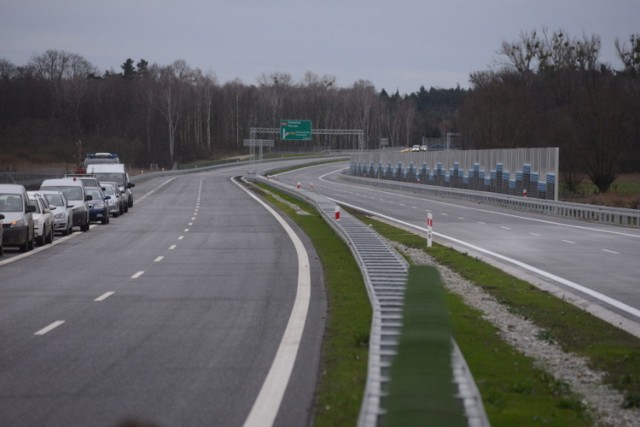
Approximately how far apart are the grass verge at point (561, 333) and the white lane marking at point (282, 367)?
197cm

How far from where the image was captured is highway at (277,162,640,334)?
2062 centimetres

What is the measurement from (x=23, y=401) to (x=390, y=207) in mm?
50765

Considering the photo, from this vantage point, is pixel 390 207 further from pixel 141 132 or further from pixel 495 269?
pixel 141 132

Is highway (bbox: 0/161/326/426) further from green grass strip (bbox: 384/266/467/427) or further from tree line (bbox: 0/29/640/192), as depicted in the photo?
tree line (bbox: 0/29/640/192)

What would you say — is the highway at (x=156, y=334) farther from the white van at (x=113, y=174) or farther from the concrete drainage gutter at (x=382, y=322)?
the white van at (x=113, y=174)

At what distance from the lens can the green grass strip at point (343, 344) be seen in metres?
9.77

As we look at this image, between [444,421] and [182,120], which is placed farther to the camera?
[182,120]

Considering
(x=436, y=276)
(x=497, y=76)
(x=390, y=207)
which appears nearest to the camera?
(x=436, y=276)

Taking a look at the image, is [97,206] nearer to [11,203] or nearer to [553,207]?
[11,203]

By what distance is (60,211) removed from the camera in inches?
1501

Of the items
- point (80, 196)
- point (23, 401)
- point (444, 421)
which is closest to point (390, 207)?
point (80, 196)

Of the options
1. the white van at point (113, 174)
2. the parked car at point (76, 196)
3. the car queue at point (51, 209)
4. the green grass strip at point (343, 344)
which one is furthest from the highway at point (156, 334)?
the white van at point (113, 174)

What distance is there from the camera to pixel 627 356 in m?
12.9

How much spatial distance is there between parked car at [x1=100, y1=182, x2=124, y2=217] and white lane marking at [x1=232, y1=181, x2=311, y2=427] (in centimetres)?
2953
